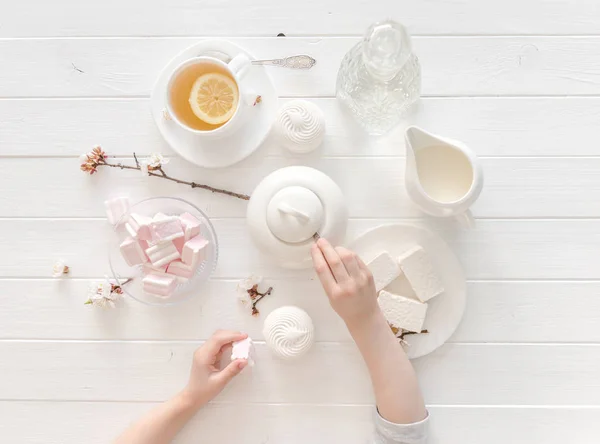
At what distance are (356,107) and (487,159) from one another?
26cm

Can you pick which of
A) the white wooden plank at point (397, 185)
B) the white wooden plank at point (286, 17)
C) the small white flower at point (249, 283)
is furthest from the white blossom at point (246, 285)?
the white wooden plank at point (286, 17)

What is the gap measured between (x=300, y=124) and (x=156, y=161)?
0.27 metres

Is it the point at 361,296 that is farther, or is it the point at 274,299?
the point at 274,299

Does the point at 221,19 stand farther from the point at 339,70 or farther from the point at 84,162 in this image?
the point at 84,162

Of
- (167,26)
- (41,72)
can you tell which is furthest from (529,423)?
(41,72)

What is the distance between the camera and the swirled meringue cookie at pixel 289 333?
34.9 inches

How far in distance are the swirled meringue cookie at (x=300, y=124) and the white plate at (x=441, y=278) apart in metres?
0.19

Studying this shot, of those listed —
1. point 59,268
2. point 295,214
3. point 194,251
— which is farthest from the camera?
point 59,268

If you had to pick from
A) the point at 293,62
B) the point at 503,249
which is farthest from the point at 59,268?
the point at 503,249

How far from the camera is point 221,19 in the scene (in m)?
0.96

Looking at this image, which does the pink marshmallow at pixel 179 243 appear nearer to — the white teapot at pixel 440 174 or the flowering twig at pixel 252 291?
the flowering twig at pixel 252 291

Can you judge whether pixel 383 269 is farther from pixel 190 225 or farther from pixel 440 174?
pixel 190 225

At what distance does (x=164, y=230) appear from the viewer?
0.86 metres

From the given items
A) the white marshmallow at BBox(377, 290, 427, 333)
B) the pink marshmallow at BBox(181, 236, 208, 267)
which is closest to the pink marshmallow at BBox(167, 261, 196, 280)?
the pink marshmallow at BBox(181, 236, 208, 267)
